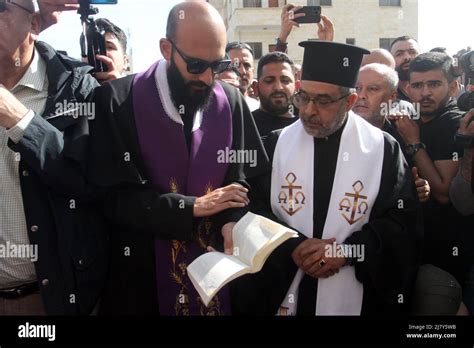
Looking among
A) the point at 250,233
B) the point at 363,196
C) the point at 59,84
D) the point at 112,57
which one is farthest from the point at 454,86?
the point at 59,84

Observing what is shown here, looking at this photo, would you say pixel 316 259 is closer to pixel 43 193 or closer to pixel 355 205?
pixel 355 205

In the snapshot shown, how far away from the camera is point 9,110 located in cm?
213

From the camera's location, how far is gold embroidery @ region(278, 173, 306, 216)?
2607 mm

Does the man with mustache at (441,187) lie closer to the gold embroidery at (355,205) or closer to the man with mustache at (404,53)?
the gold embroidery at (355,205)

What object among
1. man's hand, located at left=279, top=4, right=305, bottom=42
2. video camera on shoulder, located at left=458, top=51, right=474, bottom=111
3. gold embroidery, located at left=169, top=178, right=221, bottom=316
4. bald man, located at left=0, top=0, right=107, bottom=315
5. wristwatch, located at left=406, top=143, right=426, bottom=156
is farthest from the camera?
man's hand, located at left=279, top=4, right=305, bottom=42

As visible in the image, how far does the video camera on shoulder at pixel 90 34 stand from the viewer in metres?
2.50

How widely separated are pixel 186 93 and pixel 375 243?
107 centimetres

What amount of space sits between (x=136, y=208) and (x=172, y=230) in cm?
18

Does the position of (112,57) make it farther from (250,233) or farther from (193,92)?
(250,233)

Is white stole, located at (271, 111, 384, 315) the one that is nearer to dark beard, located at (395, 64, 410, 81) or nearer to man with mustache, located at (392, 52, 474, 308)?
man with mustache, located at (392, 52, 474, 308)

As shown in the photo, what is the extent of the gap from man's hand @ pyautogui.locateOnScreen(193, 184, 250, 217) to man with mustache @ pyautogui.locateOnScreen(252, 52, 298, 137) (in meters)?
1.16

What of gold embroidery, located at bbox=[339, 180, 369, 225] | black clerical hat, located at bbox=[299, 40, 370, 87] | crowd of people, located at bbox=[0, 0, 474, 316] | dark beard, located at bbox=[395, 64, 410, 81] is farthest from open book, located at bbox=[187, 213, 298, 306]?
dark beard, located at bbox=[395, 64, 410, 81]

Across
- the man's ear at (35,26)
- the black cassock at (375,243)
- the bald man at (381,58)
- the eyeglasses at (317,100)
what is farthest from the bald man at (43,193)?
the bald man at (381,58)

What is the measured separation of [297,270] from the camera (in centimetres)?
260
